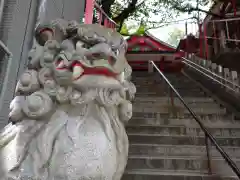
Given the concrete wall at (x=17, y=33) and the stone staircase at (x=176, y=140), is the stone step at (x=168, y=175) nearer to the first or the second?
the stone staircase at (x=176, y=140)

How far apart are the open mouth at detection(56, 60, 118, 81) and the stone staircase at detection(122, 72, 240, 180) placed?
1722 mm

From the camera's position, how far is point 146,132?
12.3 ft

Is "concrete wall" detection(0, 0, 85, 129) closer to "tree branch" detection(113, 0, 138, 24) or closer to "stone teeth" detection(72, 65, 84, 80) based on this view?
"stone teeth" detection(72, 65, 84, 80)

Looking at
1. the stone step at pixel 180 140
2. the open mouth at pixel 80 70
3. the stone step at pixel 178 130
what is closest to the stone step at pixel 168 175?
the stone step at pixel 180 140

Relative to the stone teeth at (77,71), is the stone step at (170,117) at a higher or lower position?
lower

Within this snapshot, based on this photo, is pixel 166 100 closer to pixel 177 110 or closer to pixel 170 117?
pixel 177 110

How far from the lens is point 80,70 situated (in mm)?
1344

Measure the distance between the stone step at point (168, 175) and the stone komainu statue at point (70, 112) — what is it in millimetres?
1355

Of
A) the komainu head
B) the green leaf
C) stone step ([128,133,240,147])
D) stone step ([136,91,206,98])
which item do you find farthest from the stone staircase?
the green leaf

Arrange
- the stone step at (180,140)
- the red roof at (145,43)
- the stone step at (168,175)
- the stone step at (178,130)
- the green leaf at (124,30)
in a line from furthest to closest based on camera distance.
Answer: the green leaf at (124,30), the red roof at (145,43), the stone step at (178,130), the stone step at (180,140), the stone step at (168,175)

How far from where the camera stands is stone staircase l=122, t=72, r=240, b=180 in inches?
111

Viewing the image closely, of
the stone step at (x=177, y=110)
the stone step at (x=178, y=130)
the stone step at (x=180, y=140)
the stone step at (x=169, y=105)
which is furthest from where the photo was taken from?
the stone step at (x=169, y=105)

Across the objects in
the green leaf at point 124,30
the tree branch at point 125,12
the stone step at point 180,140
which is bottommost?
the stone step at point 180,140

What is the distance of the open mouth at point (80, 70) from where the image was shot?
1336mm
